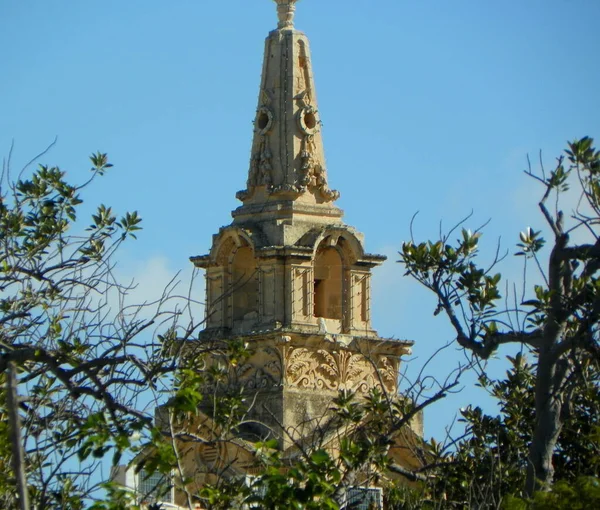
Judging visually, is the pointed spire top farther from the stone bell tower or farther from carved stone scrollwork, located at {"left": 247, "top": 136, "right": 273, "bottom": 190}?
carved stone scrollwork, located at {"left": 247, "top": 136, "right": 273, "bottom": 190}

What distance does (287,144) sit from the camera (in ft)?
154

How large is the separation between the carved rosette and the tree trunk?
70.8ft

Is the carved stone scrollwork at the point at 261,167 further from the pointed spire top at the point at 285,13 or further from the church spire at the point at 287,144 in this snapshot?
the pointed spire top at the point at 285,13

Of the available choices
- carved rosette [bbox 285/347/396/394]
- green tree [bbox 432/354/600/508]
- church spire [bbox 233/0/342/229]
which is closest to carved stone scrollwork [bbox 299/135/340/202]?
church spire [bbox 233/0/342/229]

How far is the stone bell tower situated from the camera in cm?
4525

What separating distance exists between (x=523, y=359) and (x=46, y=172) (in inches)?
275

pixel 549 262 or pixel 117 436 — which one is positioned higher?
pixel 549 262

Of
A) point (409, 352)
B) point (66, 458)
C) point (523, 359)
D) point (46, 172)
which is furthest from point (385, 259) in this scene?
point (66, 458)

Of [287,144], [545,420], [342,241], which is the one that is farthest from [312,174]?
[545,420]

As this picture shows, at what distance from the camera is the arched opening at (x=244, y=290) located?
46.5 m

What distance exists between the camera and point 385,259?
46656mm

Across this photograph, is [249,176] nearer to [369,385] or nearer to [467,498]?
[369,385]

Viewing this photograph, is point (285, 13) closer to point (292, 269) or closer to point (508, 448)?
point (292, 269)

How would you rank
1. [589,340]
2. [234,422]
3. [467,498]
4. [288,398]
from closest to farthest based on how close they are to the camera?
[589,340]
[234,422]
[467,498]
[288,398]
